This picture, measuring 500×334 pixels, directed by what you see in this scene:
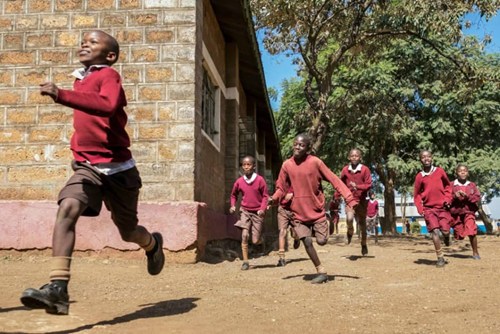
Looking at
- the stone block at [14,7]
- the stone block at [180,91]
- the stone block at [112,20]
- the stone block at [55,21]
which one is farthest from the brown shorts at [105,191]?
the stone block at [14,7]

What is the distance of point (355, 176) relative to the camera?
352 inches

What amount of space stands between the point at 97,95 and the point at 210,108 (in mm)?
6863

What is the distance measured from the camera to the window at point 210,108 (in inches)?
380

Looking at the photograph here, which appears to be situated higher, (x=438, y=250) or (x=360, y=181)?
(x=360, y=181)

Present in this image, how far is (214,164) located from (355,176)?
2.76 metres

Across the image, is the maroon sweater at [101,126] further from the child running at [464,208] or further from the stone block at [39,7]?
the child running at [464,208]

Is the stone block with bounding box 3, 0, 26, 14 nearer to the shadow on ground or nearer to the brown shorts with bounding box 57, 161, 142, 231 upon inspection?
the brown shorts with bounding box 57, 161, 142, 231

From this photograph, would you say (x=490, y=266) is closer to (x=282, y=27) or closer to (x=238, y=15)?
(x=238, y=15)

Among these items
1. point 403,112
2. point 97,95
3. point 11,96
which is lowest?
point 97,95

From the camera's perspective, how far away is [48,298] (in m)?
3.15

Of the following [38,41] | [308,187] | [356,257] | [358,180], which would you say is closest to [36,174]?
[38,41]

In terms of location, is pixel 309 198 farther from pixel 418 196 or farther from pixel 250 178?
pixel 418 196

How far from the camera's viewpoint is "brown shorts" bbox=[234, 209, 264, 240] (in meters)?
8.04

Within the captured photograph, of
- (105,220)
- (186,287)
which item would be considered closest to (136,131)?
(105,220)
